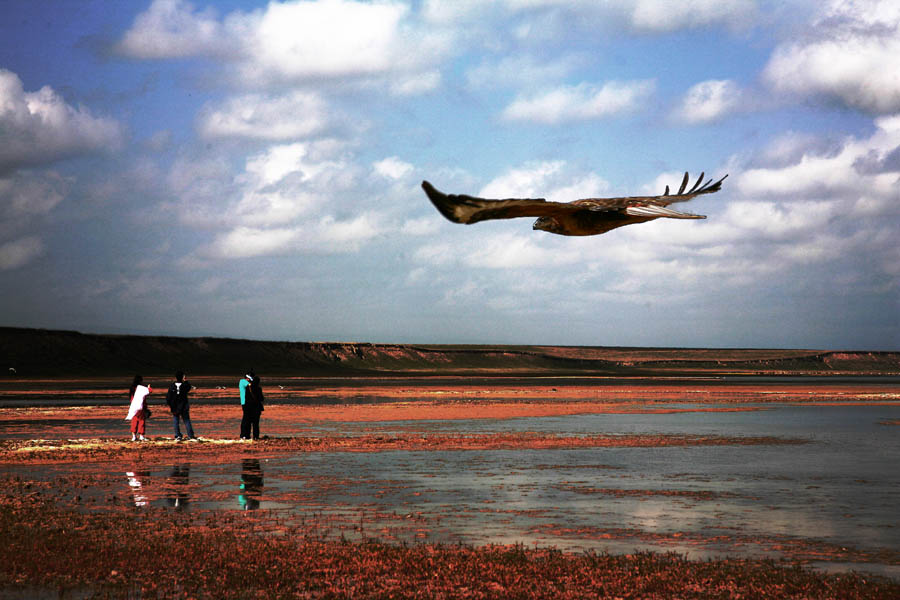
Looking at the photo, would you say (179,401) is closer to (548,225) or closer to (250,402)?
(250,402)

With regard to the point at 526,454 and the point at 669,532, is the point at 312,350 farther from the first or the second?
the point at 669,532

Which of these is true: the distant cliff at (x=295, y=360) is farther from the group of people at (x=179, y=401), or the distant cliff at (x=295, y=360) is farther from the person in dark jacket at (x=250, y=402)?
the person in dark jacket at (x=250, y=402)

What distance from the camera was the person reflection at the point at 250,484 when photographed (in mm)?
15752

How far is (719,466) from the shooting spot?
21.6 meters

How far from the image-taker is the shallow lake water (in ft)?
42.2

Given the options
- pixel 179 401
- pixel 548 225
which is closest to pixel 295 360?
pixel 179 401

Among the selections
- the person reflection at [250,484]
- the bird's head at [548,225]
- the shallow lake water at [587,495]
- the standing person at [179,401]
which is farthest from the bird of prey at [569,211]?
the standing person at [179,401]

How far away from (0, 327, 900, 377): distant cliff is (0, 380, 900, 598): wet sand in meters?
95.1

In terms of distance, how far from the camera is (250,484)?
18172 mm

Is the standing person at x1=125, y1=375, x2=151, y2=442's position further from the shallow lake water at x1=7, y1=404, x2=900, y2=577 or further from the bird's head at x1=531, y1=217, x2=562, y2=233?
the bird's head at x1=531, y1=217, x2=562, y2=233

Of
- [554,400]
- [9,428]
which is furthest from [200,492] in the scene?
[554,400]

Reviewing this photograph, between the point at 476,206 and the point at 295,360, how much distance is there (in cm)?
15424

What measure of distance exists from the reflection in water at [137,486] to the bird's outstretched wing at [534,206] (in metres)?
11.7

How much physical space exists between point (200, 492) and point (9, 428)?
19.4 metres
